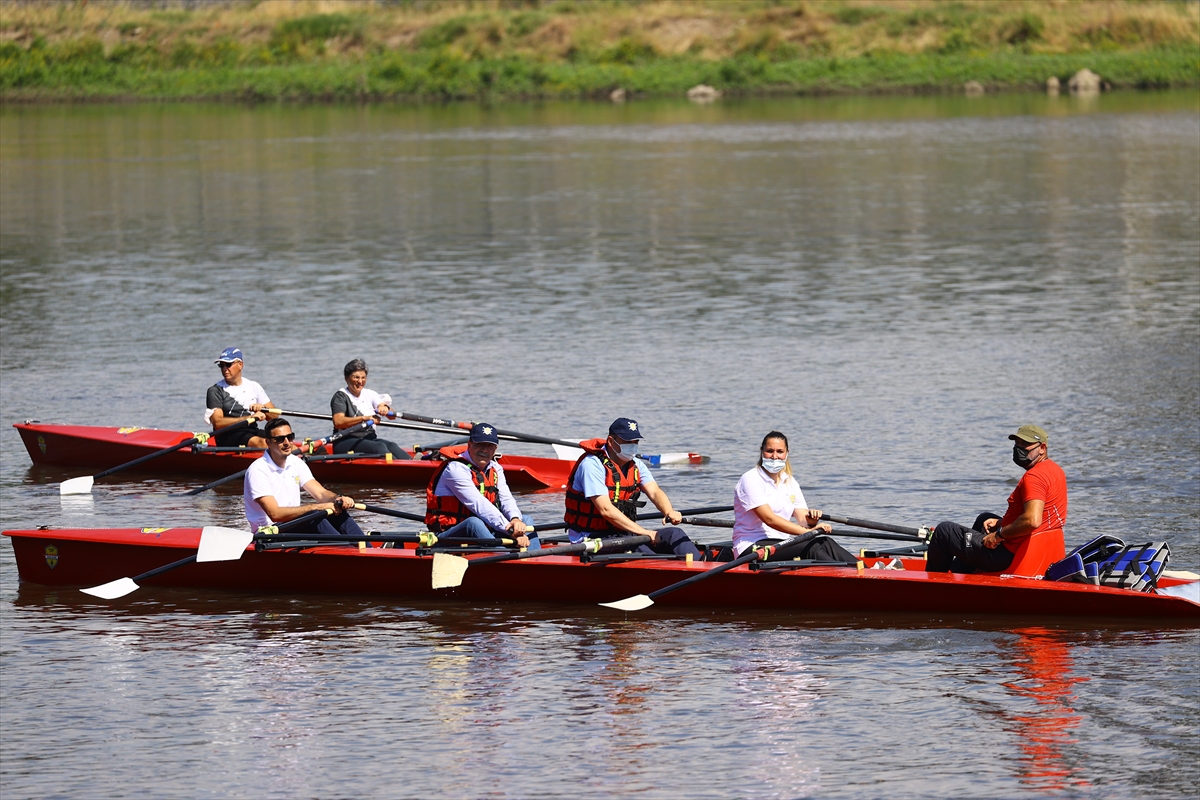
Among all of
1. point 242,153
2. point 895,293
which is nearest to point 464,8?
point 242,153

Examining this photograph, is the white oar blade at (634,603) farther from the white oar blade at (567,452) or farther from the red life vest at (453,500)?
the white oar blade at (567,452)

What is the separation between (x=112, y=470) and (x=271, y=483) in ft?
17.3

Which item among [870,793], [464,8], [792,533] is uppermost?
[464,8]

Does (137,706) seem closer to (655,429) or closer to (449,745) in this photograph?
(449,745)

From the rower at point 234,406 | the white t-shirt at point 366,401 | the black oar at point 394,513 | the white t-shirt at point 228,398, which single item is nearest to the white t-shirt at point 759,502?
the black oar at point 394,513

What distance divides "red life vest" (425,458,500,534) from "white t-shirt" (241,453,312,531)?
3.78 feet

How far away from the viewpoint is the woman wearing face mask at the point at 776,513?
13469mm

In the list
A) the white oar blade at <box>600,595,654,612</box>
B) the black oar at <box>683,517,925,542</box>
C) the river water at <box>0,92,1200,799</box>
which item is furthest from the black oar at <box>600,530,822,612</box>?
the black oar at <box>683,517,925,542</box>

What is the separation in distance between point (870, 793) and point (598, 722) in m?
2.16

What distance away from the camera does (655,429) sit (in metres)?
21.0

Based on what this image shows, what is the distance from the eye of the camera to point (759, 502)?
44.5 feet


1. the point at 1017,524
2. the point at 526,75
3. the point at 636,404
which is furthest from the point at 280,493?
the point at 526,75

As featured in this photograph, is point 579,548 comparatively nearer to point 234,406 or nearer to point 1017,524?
point 1017,524

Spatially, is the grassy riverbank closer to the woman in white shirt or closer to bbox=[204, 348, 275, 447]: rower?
the woman in white shirt
